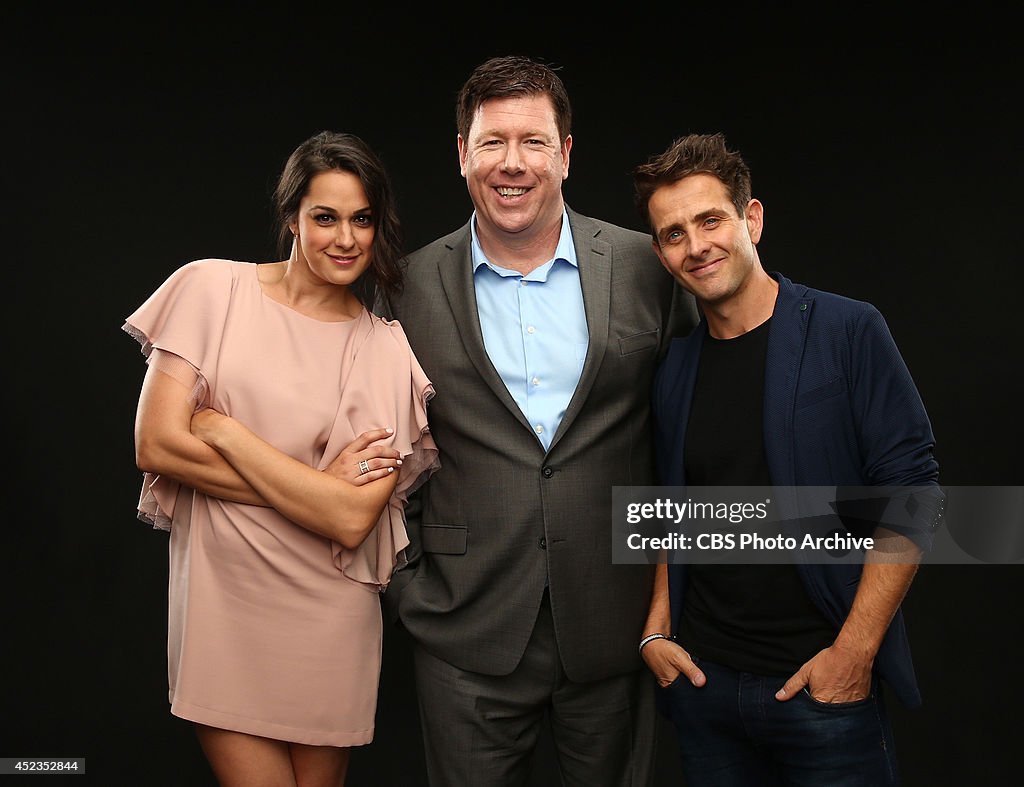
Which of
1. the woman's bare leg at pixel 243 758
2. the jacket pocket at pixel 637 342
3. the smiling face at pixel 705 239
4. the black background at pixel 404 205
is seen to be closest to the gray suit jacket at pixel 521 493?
the jacket pocket at pixel 637 342

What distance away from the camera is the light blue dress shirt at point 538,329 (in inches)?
108

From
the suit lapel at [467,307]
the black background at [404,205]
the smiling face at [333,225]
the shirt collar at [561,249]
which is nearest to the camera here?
the smiling face at [333,225]

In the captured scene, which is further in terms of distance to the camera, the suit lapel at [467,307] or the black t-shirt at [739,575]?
the suit lapel at [467,307]

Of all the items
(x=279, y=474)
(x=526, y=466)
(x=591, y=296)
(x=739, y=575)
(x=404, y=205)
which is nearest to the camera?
(x=279, y=474)

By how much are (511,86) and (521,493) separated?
38.1 inches

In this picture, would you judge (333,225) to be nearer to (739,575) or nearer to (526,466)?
(526,466)

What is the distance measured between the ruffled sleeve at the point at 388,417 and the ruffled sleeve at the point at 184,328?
309 mm

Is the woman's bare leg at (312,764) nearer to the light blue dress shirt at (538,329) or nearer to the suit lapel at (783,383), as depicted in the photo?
the light blue dress shirt at (538,329)

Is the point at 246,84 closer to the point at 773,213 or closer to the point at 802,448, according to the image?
the point at 773,213

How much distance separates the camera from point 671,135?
4.30 metres

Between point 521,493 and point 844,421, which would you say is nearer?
point 844,421

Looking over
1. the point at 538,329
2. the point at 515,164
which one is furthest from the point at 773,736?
the point at 515,164

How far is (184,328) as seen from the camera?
2477 millimetres

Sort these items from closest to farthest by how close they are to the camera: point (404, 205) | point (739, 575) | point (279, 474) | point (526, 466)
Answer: point (279, 474) < point (739, 575) < point (526, 466) < point (404, 205)
